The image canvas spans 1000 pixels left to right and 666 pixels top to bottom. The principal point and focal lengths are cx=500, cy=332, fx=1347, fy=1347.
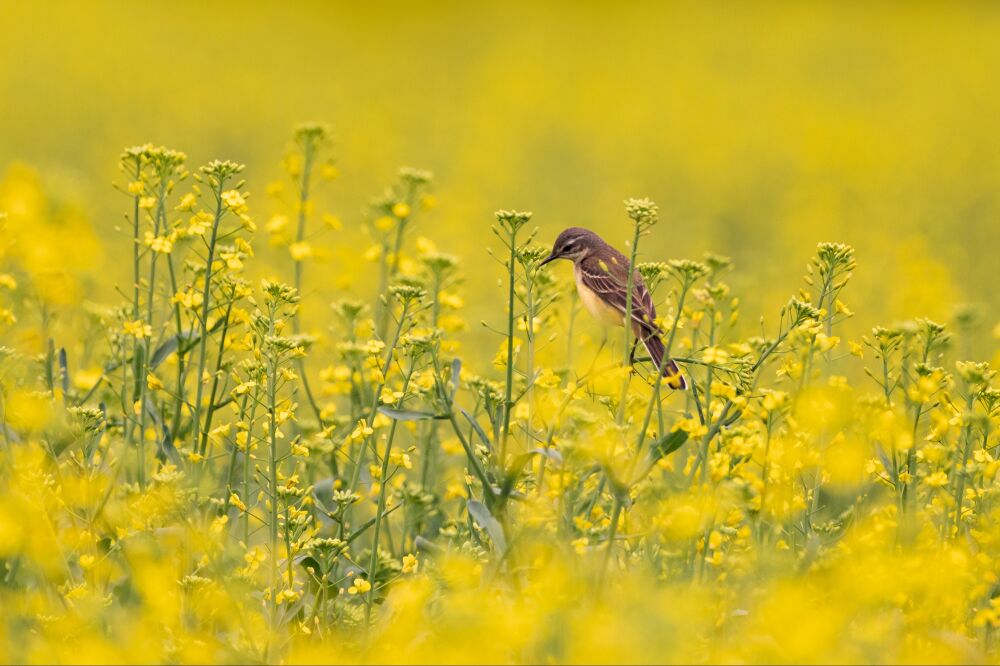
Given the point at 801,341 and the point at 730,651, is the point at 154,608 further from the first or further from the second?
the point at 801,341

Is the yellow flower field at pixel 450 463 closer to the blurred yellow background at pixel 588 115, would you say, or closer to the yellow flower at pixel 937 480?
the yellow flower at pixel 937 480

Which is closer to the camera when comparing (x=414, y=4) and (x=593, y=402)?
(x=593, y=402)

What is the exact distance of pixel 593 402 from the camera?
4.80 metres

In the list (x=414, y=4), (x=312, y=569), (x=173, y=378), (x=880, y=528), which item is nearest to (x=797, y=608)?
(x=880, y=528)

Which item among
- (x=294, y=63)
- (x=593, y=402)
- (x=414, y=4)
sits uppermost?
(x=414, y=4)

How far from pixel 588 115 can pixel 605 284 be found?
1920cm

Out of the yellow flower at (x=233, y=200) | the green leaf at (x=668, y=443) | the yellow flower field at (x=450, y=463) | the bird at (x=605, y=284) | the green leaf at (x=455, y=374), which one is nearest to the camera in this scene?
the yellow flower field at (x=450, y=463)

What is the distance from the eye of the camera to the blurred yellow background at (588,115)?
15352 millimetres

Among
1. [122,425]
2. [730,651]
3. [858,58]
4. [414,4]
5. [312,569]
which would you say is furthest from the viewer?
[414,4]

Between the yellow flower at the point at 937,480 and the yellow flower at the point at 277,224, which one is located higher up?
the yellow flower at the point at 277,224

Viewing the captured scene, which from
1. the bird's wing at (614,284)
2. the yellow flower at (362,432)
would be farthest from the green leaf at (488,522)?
the bird's wing at (614,284)

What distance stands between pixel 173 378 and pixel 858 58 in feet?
88.5

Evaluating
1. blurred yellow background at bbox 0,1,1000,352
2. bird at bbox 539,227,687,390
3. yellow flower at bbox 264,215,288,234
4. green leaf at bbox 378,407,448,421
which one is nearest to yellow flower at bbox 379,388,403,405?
green leaf at bbox 378,407,448,421

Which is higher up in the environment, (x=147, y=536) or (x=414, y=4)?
(x=414, y=4)
